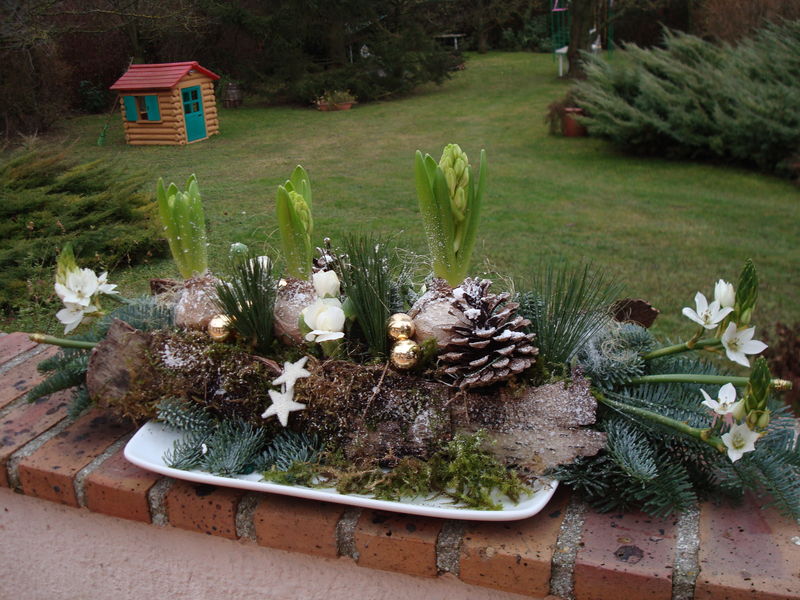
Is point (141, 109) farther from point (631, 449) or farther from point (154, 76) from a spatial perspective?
point (631, 449)

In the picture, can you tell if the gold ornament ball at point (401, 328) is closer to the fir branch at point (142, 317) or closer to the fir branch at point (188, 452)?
the fir branch at point (188, 452)

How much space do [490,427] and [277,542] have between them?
344mm

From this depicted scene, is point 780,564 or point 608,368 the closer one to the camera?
point 780,564

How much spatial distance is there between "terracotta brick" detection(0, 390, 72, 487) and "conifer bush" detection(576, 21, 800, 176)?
5865mm

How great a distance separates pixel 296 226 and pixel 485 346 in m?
0.37

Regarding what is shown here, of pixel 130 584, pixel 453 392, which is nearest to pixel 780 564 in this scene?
pixel 453 392

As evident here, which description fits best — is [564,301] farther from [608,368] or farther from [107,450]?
[107,450]

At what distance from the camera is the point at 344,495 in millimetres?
1051

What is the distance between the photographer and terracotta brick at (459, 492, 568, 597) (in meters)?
0.98

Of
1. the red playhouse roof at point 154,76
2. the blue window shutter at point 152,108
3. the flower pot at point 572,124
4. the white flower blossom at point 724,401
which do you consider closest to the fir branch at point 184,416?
the white flower blossom at point 724,401

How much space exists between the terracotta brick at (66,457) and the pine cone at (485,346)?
0.60 metres

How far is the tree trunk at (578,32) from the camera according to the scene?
11.4m

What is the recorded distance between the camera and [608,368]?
1.18 meters

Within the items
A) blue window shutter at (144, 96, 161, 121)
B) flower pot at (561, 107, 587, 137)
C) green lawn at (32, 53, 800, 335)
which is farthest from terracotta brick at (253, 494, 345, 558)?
flower pot at (561, 107, 587, 137)
